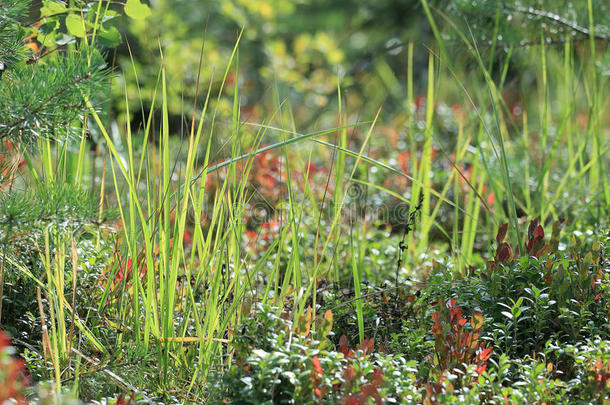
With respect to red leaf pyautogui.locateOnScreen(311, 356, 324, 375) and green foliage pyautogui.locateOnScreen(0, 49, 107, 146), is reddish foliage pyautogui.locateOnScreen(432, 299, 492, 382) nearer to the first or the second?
red leaf pyautogui.locateOnScreen(311, 356, 324, 375)

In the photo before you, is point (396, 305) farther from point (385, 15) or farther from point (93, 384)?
point (385, 15)

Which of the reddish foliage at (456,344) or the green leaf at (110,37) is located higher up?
the green leaf at (110,37)

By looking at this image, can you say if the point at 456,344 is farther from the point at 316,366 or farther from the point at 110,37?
the point at 110,37

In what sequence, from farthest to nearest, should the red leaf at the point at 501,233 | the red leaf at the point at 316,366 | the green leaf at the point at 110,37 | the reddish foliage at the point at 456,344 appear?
the red leaf at the point at 501,233 < the green leaf at the point at 110,37 < the reddish foliage at the point at 456,344 < the red leaf at the point at 316,366

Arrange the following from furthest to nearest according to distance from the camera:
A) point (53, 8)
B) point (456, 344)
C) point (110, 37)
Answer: point (110, 37) < point (53, 8) < point (456, 344)

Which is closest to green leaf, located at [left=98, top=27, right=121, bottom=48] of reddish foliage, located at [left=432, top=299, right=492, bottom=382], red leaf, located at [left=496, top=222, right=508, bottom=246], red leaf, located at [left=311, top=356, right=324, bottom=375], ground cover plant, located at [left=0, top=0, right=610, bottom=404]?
ground cover plant, located at [left=0, top=0, right=610, bottom=404]

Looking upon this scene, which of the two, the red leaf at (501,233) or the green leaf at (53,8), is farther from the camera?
the red leaf at (501,233)

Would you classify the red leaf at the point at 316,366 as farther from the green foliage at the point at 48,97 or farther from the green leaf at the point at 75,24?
the green leaf at the point at 75,24

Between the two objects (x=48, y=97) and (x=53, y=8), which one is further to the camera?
(x=53, y=8)

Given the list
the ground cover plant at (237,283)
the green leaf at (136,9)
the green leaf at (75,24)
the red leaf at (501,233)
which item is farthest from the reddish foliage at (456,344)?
the green leaf at (75,24)

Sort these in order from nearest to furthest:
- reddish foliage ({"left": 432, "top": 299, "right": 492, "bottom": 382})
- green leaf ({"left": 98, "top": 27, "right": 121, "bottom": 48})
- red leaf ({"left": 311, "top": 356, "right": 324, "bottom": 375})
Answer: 1. red leaf ({"left": 311, "top": 356, "right": 324, "bottom": 375})
2. reddish foliage ({"left": 432, "top": 299, "right": 492, "bottom": 382})
3. green leaf ({"left": 98, "top": 27, "right": 121, "bottom": 48})

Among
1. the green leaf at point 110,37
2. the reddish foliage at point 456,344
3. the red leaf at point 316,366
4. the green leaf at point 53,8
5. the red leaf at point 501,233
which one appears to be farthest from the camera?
the red leaf at point 501,233

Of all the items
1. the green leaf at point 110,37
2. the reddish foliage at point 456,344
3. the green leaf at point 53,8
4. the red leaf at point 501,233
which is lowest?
the reddish foliage at point 456,344

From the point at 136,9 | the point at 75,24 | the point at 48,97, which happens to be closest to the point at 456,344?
the point at 48,97
